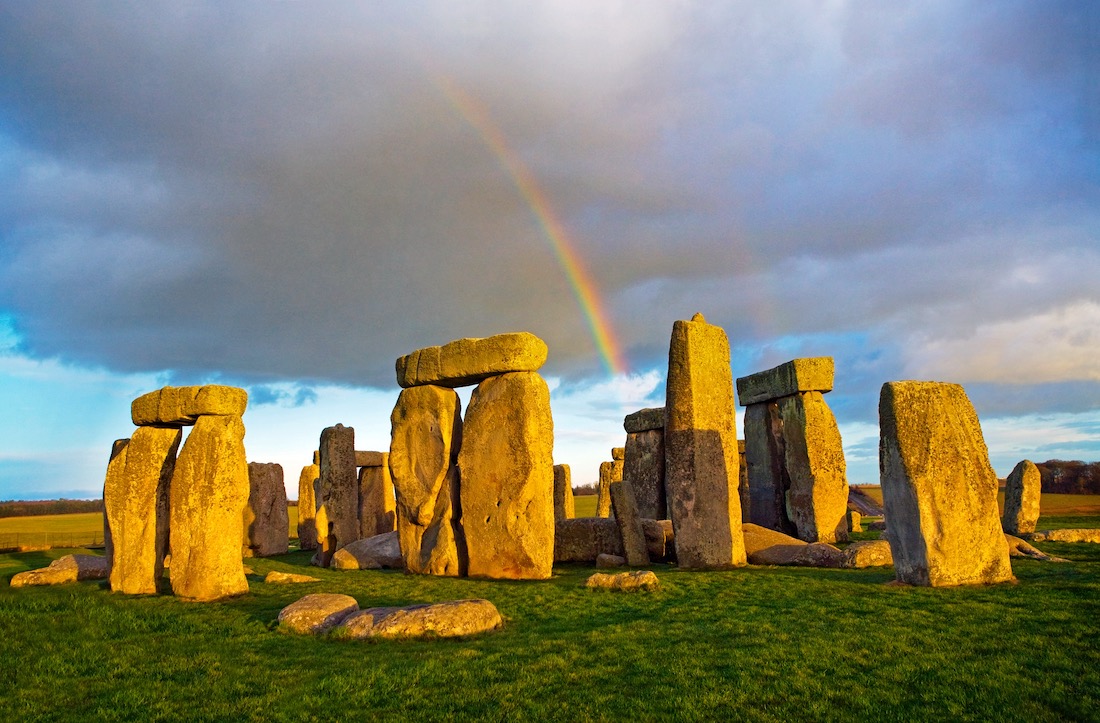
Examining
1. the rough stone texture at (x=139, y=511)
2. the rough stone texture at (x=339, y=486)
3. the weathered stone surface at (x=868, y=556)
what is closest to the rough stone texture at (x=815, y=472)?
the weathered stone surface at (x=868, y=556)

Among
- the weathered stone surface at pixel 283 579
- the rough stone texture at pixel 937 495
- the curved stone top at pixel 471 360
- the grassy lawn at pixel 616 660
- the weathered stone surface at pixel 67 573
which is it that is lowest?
the grassy lawn at pixel 616 660

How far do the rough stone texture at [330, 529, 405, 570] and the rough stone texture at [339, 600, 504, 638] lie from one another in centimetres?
809

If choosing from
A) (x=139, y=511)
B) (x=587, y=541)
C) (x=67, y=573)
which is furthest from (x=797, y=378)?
(x=67, y=573)

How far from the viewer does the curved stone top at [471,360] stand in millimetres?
13930

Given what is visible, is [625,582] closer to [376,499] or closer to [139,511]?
[139,511]

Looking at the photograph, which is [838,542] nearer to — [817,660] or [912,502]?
[912,502]

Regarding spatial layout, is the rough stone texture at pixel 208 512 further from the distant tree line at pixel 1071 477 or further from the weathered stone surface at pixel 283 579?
the distant tree line at pixel 1071 477

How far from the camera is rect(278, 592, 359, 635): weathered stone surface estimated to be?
837 cm

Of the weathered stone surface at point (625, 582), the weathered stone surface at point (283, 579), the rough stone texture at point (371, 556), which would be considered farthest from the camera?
the rough stone texture at point (371, 556)

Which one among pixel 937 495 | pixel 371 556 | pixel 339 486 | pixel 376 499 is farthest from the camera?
pixel 376 499

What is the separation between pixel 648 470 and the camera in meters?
21.9

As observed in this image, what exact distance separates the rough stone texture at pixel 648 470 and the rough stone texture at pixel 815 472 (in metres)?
3.76

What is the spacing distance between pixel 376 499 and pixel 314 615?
50.3 feet

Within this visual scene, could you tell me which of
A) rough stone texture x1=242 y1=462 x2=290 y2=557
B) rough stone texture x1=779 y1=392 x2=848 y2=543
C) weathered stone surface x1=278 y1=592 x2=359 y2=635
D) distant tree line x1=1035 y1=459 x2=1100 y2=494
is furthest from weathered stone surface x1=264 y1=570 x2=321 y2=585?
distant tree line x1=1035 y1=459 x2=1100 y2=494
